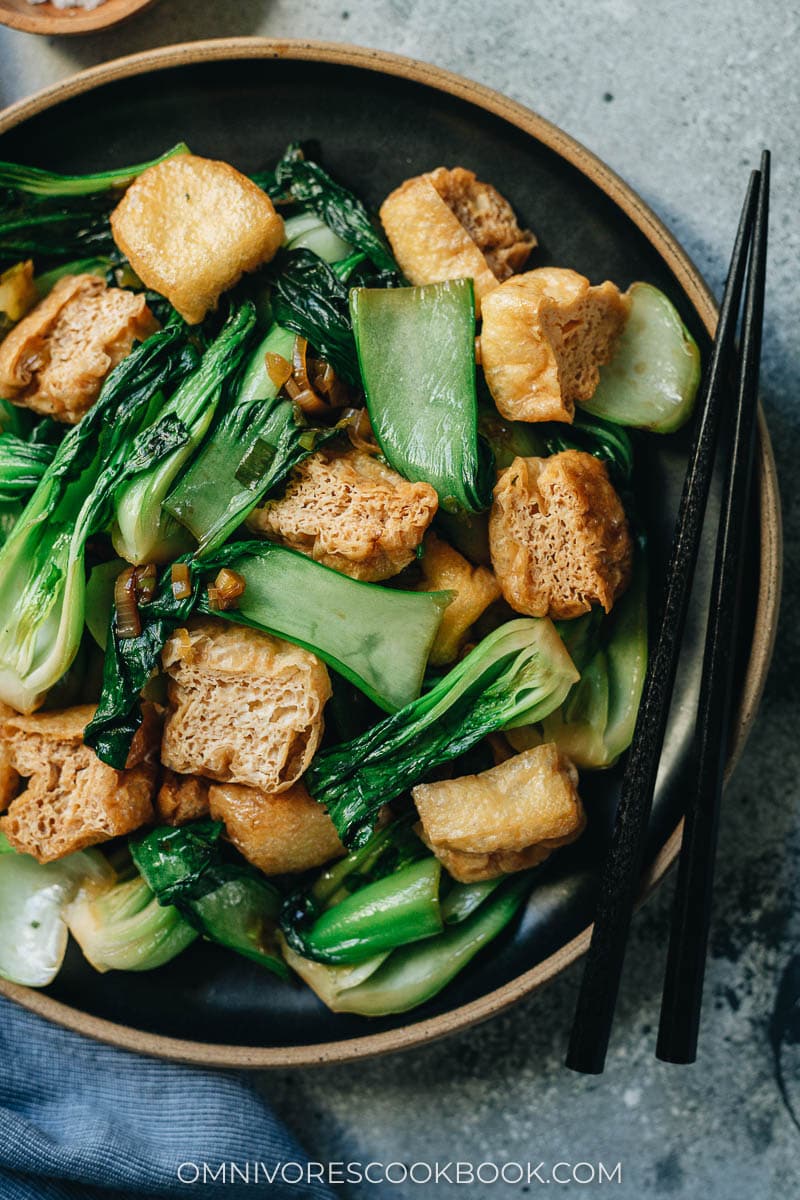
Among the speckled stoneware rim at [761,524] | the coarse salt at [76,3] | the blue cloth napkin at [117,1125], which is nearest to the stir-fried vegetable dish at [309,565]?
the speckled stoneware rim at [761,524]

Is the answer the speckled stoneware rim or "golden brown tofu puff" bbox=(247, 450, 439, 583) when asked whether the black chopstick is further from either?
"golden brown tofu puff" bbox=(247, 450, 439, 583)

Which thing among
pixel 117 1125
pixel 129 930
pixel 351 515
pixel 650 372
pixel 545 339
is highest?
pixel 545 339

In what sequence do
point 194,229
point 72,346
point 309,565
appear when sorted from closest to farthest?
point 309,565 < point 194,229 < point 72,346

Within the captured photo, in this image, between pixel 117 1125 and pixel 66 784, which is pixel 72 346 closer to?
pixel 66 784

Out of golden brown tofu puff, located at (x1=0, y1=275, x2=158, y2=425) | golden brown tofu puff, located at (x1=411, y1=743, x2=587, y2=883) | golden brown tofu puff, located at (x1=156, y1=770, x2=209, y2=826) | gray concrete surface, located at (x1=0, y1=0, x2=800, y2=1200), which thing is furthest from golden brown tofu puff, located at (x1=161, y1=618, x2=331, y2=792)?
gray concrete surface, located at (x1=0, y1=0, x2=800, y2=1200)

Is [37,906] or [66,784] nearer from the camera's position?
[66,784]

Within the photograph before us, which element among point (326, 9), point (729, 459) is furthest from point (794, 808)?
point (326, 9)

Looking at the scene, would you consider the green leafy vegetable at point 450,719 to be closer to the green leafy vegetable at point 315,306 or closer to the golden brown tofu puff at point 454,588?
the golden brown tofu puff at point 454,588

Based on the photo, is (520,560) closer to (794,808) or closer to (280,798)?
(280,798)

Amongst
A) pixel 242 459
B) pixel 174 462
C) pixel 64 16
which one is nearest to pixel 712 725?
pixel 242 459
